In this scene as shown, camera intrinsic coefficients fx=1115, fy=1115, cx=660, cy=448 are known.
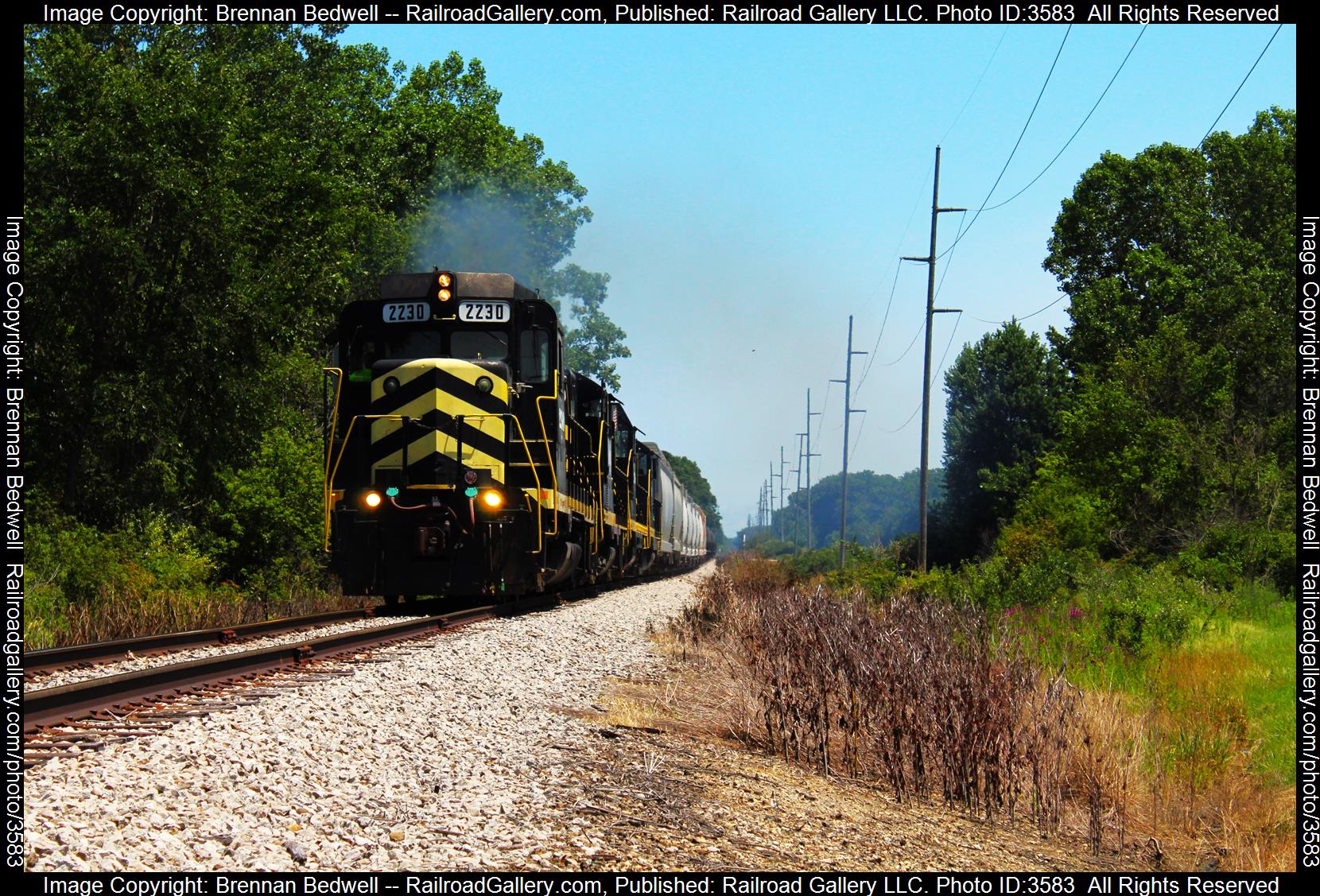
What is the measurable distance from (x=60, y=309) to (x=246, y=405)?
3465mm

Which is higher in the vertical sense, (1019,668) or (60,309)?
(60,309)

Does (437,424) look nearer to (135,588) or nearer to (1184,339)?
(135,588)

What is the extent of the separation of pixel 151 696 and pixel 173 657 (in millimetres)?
3187

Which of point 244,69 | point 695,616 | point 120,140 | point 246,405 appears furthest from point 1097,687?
point 244,69

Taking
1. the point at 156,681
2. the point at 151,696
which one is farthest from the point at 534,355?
the point at 151,696

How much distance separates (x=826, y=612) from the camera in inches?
380

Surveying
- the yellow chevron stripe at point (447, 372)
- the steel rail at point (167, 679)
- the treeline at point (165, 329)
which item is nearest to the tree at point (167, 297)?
the treeline at point (165, 329)

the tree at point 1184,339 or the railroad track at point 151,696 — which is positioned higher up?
the tree at point 1184,339

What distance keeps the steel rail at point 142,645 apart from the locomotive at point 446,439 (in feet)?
4.38

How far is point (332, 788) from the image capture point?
486 cm

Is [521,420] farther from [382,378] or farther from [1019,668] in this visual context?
[1019,668]

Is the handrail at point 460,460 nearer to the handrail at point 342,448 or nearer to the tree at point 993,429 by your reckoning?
the handrail at point 342,448

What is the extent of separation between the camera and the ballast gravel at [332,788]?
156 inches

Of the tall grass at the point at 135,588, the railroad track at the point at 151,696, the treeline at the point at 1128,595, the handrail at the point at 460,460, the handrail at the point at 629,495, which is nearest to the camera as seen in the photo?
the railroad track at the point at 151,696
